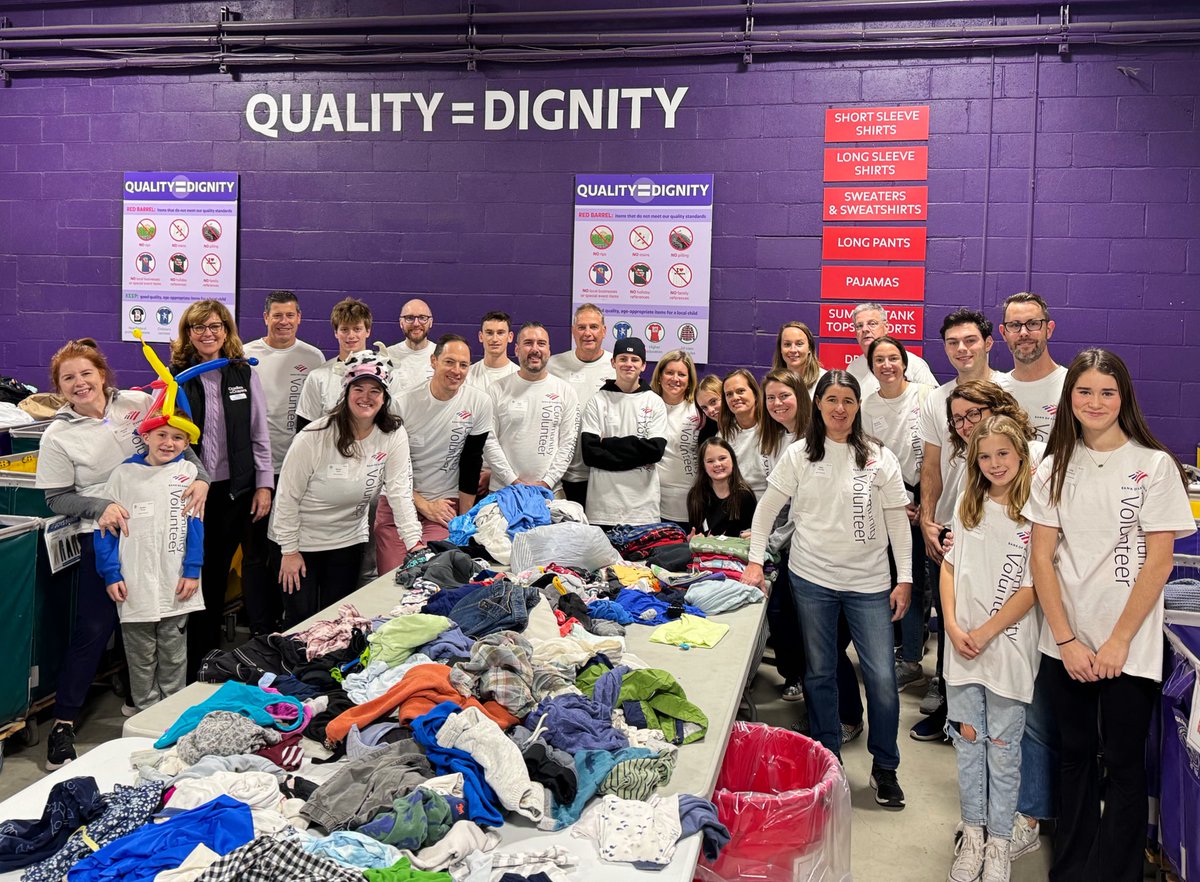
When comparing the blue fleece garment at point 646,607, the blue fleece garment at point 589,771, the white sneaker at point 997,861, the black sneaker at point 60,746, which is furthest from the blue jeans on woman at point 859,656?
the black sneaker at point 60,746

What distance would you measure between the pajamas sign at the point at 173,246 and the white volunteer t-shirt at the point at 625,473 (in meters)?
3.69

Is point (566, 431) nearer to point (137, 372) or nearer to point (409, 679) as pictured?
point (409, 679)

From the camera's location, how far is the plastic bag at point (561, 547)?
423 cm

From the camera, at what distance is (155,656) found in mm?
4379

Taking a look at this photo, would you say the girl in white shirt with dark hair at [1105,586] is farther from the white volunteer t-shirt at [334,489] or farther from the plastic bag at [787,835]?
the white volunteer t-shirt at [334,489]

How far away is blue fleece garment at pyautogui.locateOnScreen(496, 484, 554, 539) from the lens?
456 cm

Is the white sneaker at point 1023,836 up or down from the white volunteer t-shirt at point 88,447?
down

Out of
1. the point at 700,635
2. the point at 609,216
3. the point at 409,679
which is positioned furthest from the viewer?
the point at 609,216

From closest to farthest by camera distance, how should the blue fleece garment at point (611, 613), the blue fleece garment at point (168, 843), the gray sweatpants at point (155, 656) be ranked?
the blue fleece garment at point (168, 843), the blue fleece garment at point (611, 613), the gray sweatpants at point (155, 656)

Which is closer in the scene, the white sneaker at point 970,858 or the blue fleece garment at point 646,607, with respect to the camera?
the white sneaker at point 970,858

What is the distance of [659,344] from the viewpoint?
273 inches

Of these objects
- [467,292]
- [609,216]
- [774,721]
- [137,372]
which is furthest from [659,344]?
[137,372]

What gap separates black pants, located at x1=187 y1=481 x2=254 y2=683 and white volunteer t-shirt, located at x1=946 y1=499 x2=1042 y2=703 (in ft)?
10.8

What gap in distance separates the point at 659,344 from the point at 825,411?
121 inches
